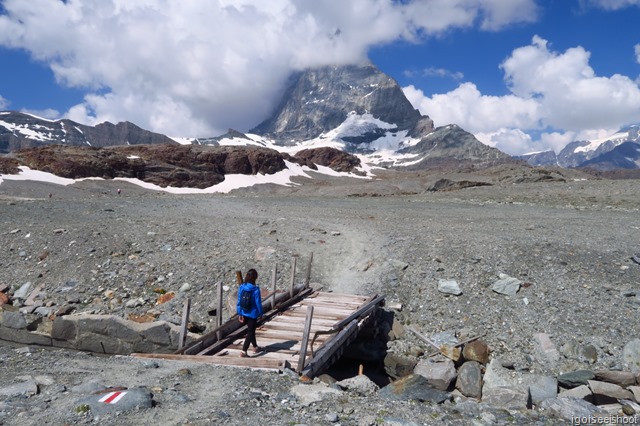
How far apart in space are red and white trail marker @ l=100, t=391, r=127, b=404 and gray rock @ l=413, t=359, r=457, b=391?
7.03 meters

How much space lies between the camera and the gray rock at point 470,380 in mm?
10880

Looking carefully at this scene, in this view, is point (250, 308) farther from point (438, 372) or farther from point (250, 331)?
point (438, 372)

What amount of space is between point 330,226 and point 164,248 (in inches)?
303

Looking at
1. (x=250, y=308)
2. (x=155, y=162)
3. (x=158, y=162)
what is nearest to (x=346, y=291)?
(x=250, y=308)

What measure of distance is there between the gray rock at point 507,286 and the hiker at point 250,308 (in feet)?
26.8

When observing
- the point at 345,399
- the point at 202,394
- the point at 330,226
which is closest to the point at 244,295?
the point at 202,394

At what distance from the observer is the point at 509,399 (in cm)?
909

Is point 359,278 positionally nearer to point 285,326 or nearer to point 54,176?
point 285,326

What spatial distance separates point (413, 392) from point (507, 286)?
6.89m

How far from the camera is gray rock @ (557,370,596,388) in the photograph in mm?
10758

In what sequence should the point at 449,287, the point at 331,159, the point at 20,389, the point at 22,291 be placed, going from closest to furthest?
1. the point at 20,389
2. the point at 449,287
3. the point at 22,291
4. the point at 331,159

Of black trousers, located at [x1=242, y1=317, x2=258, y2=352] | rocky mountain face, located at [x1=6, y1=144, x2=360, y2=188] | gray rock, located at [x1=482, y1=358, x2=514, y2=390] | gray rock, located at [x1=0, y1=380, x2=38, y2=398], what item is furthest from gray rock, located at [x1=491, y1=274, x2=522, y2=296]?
rocky mountain face, located at [x1=6, y1=144, x2=360, y2=188]

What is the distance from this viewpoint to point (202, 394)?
7438 millimetres

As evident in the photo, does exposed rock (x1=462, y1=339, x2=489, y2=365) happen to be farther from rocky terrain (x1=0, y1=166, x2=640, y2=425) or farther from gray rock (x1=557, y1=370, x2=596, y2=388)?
gray rock (x1=557, y1=370, x2=596, y2=388)
